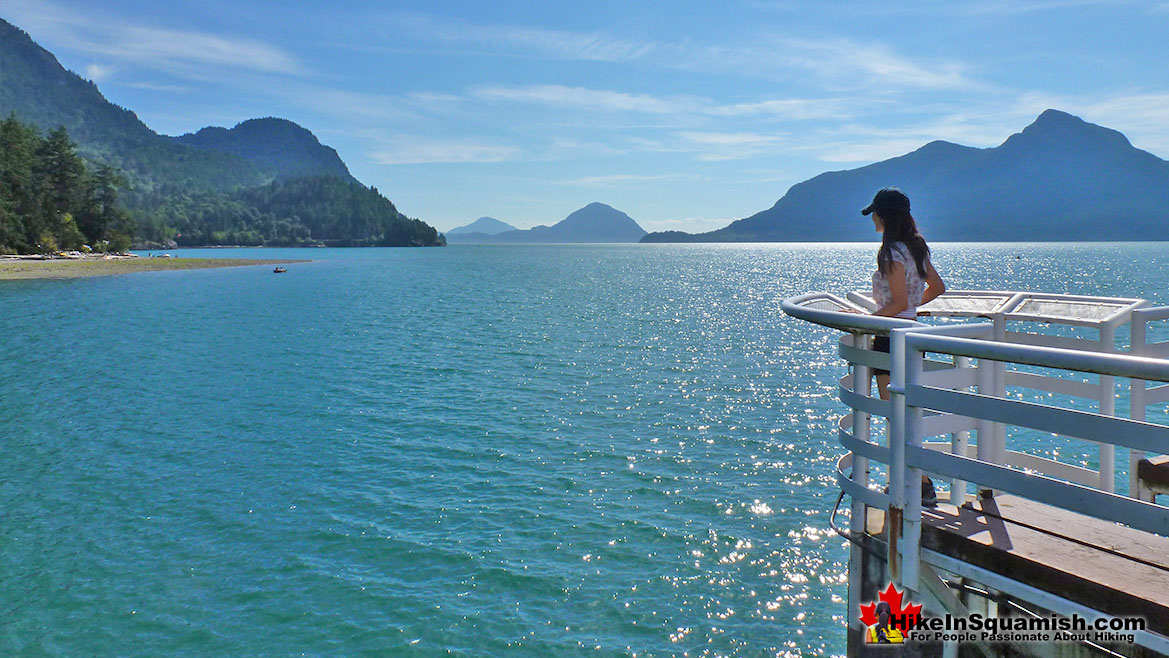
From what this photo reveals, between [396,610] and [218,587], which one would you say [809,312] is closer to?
[396,610]

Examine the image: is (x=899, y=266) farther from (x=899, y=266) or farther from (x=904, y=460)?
(x=904, y=460)

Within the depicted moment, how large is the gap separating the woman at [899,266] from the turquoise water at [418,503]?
6.01 m

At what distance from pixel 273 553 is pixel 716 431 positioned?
12.1 meters

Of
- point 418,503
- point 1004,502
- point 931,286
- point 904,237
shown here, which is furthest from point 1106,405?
point 418,503

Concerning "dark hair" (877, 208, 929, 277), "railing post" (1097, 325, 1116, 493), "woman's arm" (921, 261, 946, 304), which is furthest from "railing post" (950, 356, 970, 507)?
"railing post" (1097, 325, 1116, 493)

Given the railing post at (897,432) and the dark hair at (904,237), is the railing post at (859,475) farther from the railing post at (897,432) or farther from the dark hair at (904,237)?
the dark hair at (904,237)

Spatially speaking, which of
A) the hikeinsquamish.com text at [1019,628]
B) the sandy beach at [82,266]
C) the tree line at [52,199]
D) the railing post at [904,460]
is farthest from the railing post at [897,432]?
the tree line at [52,199]

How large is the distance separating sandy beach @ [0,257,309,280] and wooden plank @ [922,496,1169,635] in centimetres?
10048

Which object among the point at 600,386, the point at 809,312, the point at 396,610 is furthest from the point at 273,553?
the point at 600,386

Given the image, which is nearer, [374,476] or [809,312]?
[809,312]

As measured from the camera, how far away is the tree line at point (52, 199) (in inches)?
4294

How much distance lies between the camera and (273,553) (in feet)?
40.8

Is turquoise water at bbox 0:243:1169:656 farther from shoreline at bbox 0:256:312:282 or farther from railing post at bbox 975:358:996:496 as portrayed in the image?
shoreline at bbox 0:256:312:282

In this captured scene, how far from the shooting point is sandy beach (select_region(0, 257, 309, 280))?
85.2m
